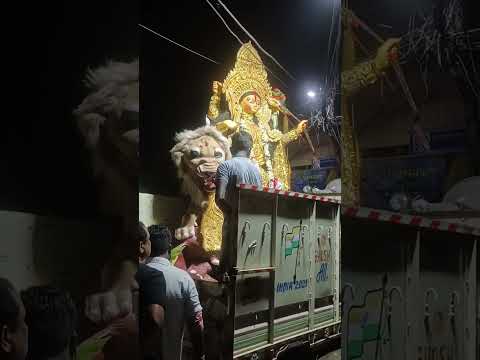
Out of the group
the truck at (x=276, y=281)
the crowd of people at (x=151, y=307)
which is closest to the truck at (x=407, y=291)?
the truck at (x=276, y=281)

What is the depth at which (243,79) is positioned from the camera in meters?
3.69

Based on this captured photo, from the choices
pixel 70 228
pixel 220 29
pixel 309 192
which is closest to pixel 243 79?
pixel 220 29

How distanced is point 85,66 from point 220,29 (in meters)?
1.38

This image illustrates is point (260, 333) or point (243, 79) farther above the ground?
point (243, 79)

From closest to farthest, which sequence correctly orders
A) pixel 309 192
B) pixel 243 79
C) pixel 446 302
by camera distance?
pixel 446 302 → pixel 309 192 → pixel 243 79

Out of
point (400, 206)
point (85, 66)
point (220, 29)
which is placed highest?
point (220, 29)

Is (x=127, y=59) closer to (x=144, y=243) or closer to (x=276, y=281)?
(x=144, y=243)

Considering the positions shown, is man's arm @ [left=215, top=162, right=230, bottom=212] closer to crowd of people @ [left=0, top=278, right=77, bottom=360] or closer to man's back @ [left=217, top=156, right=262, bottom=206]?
man's back @ [left=217, top=156, right=262, bottom=206]

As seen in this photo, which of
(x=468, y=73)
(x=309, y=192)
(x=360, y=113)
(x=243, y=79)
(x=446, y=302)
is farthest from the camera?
(x=243, y=79)

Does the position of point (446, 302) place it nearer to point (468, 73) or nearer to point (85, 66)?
point (468, 73)

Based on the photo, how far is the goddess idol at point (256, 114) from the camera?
142 inches

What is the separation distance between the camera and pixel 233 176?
11.1ft

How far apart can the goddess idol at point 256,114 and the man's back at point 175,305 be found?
0.98 meters

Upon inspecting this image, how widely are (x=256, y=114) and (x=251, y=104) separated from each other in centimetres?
9
